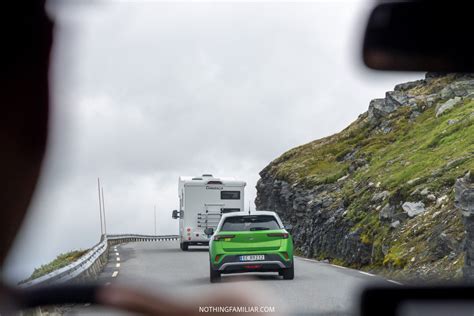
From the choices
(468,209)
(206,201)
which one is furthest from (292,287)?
(206,201)

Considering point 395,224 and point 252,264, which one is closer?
point 252,264

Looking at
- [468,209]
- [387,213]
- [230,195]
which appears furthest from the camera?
[230,195]

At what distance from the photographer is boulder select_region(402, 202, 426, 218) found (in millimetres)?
30531

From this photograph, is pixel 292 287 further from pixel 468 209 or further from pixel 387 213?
pixel 387 213

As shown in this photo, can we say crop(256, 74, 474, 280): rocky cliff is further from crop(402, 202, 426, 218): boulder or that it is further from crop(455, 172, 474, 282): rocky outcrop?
crop(455, 172, 474, 282): rocky outcrop

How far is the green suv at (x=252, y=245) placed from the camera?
1770 centimetres

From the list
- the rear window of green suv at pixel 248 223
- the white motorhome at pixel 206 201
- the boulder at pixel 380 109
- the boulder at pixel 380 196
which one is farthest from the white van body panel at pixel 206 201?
the boulder at pixel 380 109

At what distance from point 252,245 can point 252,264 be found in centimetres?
51

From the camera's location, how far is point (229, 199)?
3650 centimetres

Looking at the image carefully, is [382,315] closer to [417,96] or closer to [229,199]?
[229,199]

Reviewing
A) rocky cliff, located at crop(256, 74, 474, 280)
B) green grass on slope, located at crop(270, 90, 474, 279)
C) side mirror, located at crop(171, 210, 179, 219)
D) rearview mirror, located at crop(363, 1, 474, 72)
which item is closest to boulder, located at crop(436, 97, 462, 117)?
rocky cliff, located at crop(256, 74, 474, 280)

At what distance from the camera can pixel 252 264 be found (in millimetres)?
17609

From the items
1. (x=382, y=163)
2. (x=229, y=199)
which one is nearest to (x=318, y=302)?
(x=229, y=199)

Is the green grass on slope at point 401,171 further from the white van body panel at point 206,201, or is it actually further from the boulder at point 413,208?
the white van body panel at point 206,201
